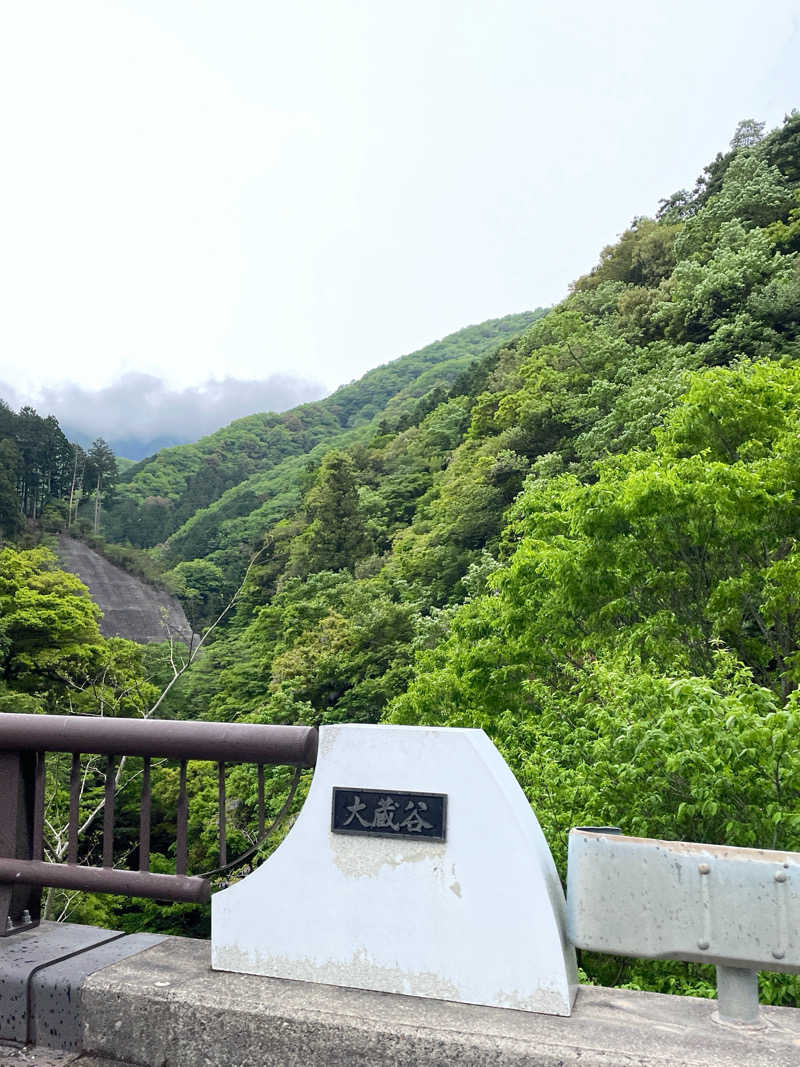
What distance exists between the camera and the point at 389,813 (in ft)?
8.93

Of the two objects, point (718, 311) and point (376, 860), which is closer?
point (376, 860)

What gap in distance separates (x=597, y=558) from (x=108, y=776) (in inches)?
382

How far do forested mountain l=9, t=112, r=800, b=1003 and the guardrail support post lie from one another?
2538mm

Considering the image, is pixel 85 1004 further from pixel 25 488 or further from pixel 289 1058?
pixel 25 488

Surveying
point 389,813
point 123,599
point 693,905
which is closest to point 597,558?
point 389,813

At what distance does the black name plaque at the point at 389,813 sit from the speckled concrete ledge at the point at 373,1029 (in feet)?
1.71

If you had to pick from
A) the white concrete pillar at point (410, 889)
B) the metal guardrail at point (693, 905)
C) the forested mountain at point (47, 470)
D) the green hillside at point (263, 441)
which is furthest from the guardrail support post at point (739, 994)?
the green hillside at point (263, 441)

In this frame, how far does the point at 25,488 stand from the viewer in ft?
219

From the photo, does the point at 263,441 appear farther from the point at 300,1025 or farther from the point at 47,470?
the point at 300,1025

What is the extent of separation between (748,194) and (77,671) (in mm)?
39043

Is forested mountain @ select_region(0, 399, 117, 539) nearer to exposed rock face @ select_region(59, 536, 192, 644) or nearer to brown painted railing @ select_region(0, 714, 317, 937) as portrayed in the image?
exposed rock face @ select_region(59, 536, 192, 644)

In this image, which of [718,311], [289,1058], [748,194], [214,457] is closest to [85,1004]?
[289,1058]

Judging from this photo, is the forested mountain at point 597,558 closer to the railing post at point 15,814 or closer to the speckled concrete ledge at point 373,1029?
the speckled concrete ledge at point 373,1029

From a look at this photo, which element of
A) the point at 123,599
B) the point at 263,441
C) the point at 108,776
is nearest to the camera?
the point at 108,776
